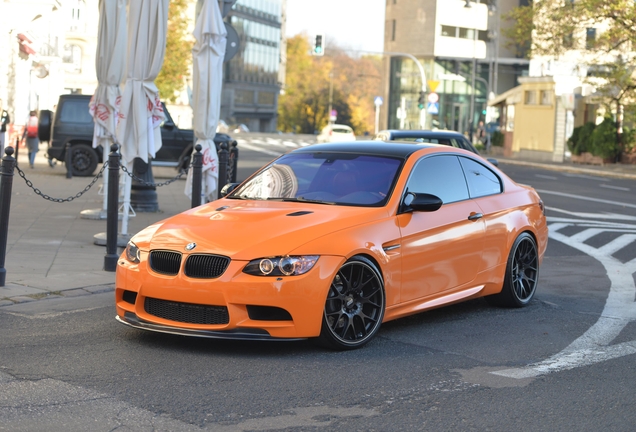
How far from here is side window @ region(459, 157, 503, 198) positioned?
8.52 meters

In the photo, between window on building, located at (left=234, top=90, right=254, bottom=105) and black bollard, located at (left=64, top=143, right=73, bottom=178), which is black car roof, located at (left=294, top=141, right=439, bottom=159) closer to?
black bollard, located at (left=64, top=143, right=73, bottom=178)

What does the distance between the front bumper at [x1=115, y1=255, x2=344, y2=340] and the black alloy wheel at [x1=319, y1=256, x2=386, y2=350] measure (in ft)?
0.42

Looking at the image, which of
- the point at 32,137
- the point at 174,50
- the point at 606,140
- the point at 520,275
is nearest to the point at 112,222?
the point at 520,275

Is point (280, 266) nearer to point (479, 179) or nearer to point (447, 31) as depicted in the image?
point (479, 179)

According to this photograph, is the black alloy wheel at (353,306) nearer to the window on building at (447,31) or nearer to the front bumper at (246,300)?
the front bumper at (246,300)

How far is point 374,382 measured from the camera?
5.96 m

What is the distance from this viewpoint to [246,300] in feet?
21.0

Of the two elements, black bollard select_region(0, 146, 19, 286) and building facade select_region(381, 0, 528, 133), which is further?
building facade select_region(381, 0, 528, 133)

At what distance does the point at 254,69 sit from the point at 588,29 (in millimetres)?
86318

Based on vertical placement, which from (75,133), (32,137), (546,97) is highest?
(546,97)

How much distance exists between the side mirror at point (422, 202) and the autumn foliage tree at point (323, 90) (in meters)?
125

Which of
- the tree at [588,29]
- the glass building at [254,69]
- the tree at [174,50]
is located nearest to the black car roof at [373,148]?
the tree at [588,29]

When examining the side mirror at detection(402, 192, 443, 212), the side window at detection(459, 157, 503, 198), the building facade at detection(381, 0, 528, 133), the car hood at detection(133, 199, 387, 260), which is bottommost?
the car hood at detection(133, 199, 387, 260)

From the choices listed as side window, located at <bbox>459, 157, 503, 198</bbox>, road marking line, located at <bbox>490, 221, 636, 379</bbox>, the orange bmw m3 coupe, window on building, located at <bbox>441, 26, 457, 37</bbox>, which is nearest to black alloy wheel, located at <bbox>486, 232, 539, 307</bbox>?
the orange bmw m3 coupe
